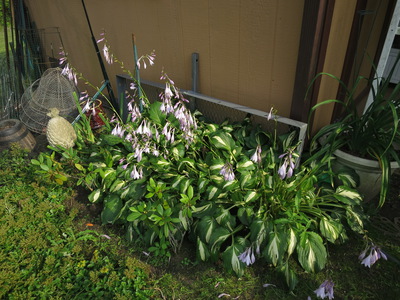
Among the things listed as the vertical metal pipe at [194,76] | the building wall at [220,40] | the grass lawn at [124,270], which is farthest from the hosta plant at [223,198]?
the vertical metal pipe at [194,76]

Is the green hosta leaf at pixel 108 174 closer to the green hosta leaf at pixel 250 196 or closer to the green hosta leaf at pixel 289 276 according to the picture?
the green hosta leaf at pixel 250 196

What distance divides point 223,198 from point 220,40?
140 cm

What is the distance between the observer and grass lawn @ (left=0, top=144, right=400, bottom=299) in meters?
1.74

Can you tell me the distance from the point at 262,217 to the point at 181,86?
1770mm

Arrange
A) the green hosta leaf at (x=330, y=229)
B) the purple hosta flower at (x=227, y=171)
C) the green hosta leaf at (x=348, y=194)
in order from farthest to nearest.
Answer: the green hosta leaf at (x=348, y=194)
the green hosta leaf at (x=330, y=229)
the purple hosta flower at (x=227, y=171)

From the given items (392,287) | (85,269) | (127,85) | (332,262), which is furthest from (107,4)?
(392,287)

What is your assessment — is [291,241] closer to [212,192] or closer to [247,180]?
[247,180]

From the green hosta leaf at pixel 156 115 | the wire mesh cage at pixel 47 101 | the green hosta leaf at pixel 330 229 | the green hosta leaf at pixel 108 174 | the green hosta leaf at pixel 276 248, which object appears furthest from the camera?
the wire mesh cage at pixel 47 101

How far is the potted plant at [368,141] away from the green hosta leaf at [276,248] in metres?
0.68

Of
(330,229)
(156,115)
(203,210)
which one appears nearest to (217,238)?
(203,210)

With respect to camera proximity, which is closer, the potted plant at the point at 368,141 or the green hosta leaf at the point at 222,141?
the potted plant at the point at 368,141

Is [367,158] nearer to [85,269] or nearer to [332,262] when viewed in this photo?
[332,262]

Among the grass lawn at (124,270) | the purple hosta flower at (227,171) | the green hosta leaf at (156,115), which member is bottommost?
the grass lawn at (124,270)

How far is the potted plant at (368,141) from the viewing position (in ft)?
6.37
